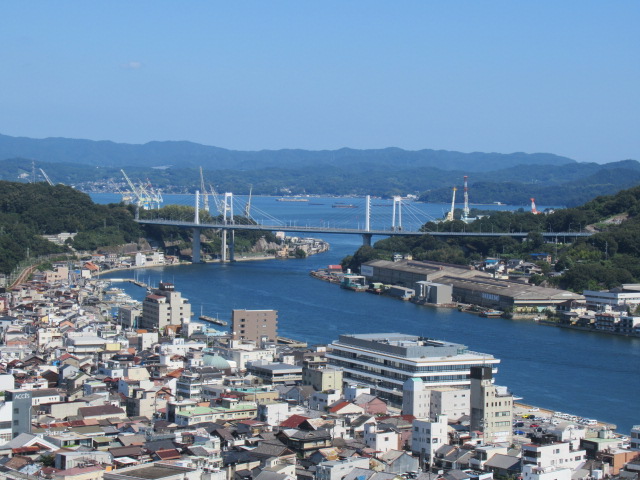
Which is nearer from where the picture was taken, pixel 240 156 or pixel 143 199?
pixel 143 199

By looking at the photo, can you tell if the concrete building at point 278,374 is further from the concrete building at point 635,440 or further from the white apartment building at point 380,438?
the concrete building at point 635,440

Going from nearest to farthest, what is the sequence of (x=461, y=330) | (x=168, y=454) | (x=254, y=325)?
(x=168, y=454) → (x=254, y=325) → (x=461, y=330)

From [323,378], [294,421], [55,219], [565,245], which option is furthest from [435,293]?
[55,219]

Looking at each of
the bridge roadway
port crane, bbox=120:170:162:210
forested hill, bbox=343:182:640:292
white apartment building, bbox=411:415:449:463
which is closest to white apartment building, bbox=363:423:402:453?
white apartment building, bbox=411:415:449:463

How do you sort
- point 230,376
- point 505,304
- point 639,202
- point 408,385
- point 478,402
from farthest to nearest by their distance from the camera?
point 639,202 → point 505,304 → point 230,376 → point 408,385 → point 478,402

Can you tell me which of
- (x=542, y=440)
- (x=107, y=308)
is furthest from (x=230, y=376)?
(x=107, y=308)

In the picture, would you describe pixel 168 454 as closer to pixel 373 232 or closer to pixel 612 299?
pixel 612 299

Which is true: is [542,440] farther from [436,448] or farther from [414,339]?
[414,339]
